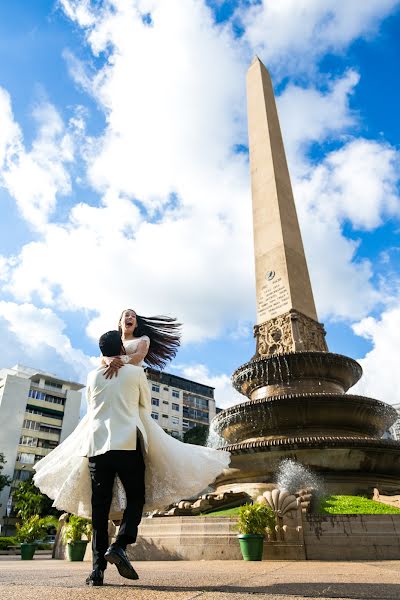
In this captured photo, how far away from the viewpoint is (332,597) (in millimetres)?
2293

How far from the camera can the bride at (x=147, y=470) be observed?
3715 mm

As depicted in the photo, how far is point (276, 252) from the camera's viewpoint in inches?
639

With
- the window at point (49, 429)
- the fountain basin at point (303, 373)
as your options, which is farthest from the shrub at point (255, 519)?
the window at point (49, 429)

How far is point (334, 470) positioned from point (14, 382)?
56.2 meters

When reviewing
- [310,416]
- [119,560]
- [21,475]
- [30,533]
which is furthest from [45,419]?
[119,560]

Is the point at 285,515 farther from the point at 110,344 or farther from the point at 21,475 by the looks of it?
the point at 21,475

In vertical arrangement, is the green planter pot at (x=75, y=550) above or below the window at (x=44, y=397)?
below

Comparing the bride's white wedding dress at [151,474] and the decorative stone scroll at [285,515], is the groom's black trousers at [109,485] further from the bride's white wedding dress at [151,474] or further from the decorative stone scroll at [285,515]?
the decorative stone scroll at [285,515]

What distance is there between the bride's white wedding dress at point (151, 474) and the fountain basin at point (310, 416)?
7.39 meters

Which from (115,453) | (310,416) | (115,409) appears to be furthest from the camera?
(310,416)

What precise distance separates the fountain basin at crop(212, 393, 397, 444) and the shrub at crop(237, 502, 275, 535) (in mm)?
4237

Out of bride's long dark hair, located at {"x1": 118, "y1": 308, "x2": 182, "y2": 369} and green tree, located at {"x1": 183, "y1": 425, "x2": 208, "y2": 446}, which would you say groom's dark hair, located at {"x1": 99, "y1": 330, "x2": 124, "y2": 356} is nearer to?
bride's long dark hair, located at {"x1": 118, "y1": 308, "x2": 182, "y2": 369}

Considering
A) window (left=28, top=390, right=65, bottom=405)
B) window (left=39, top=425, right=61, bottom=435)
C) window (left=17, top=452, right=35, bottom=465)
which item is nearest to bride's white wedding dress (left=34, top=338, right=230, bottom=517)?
window (left=17, top=452, right=35, bottom=465)

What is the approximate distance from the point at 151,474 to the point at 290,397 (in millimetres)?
7635
